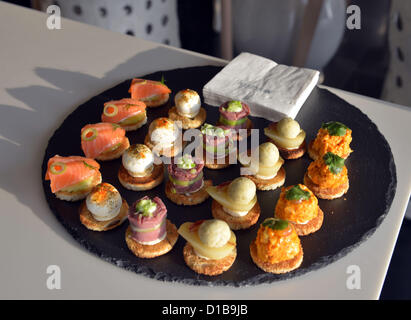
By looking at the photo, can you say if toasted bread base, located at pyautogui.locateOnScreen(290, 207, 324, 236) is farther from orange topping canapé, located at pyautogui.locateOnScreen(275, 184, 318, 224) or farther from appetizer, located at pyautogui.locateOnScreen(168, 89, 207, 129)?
appetizer, located at pyautogui.locateOnScreen(168, 89, 207, 129)

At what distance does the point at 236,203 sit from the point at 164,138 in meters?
0.37

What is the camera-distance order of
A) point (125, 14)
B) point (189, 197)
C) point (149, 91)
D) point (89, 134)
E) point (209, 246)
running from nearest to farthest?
point (209, 246) < point (189, 197) < point (89, 134) < point (149, 91) < point (125, 14)

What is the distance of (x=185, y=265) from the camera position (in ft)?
4.28

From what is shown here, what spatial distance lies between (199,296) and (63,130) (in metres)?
0.79

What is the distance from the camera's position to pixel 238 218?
1.40 m

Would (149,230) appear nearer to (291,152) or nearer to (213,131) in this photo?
(213,131)

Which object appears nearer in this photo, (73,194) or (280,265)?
(280,265)

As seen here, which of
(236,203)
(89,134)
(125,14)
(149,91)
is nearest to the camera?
(236,203)

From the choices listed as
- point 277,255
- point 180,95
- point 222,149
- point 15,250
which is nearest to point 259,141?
point 222,149

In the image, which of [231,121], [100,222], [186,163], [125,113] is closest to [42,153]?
[125,113]

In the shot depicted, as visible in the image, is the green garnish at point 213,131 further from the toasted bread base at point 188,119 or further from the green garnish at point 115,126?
the green garnish at point 115,126

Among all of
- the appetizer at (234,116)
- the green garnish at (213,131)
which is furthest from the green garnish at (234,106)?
the green garnish at (213,131)

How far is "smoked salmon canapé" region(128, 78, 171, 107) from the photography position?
1.80 m

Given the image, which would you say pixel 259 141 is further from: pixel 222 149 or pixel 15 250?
pixel 15 250
